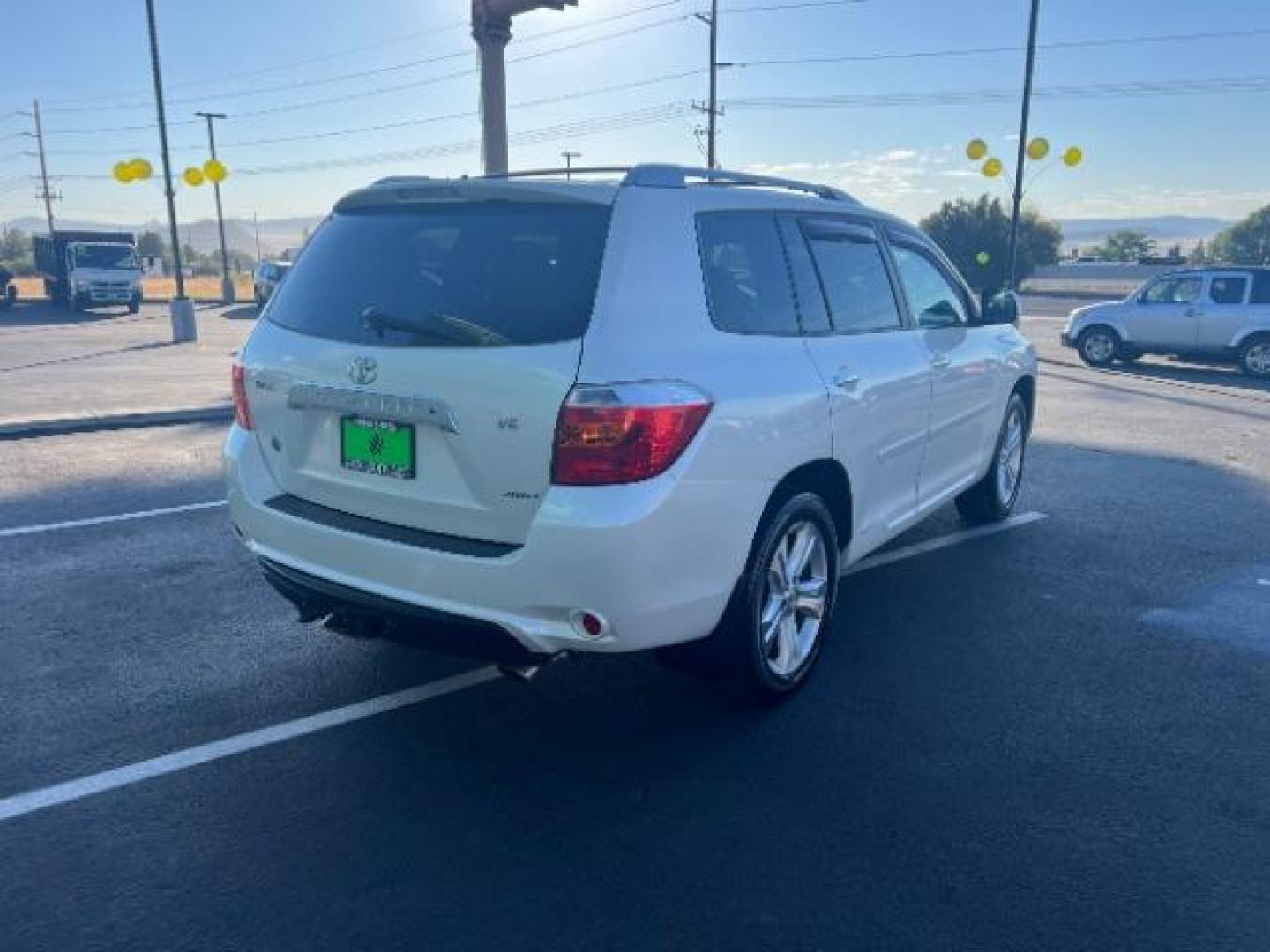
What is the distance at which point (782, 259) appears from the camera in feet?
12.6

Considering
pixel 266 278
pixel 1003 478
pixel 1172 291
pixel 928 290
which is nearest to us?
pixel 928 290

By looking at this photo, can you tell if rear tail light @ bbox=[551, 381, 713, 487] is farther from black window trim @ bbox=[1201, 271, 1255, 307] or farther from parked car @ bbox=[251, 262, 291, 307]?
parked car @ bbox=[251, 262, 291, 307]

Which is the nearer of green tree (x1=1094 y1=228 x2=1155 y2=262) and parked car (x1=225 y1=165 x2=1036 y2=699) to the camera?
parked car (x1=225 y1=165 x2=1036 y2=699)

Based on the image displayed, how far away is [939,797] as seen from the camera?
312 centimetres

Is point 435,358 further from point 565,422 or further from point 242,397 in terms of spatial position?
point 242,397

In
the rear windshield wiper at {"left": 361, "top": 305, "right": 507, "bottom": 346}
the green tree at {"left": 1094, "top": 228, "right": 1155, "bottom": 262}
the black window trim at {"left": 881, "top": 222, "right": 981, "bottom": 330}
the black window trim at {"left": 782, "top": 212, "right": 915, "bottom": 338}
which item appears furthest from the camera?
the green tree at {"left": 1094, "top": 228, "right": 1155, "bottom": 262}

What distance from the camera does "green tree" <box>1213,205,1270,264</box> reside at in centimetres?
9400

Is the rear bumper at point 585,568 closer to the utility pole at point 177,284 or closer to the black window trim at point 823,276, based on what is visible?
the black window trim at point 823,276

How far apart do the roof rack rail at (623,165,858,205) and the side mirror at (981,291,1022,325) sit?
1371mm

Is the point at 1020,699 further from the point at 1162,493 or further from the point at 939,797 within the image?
the point at 1162,493

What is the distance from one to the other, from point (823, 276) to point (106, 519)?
191 inches

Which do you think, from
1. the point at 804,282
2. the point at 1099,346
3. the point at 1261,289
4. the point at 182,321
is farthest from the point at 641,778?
the point at 182,321

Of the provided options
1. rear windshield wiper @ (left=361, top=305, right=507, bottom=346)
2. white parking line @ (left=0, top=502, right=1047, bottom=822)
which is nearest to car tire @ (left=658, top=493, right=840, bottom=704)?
white parking line @ (left=0, top=502, right=1047, bottom=822)

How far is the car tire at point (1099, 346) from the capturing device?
1809 cm
